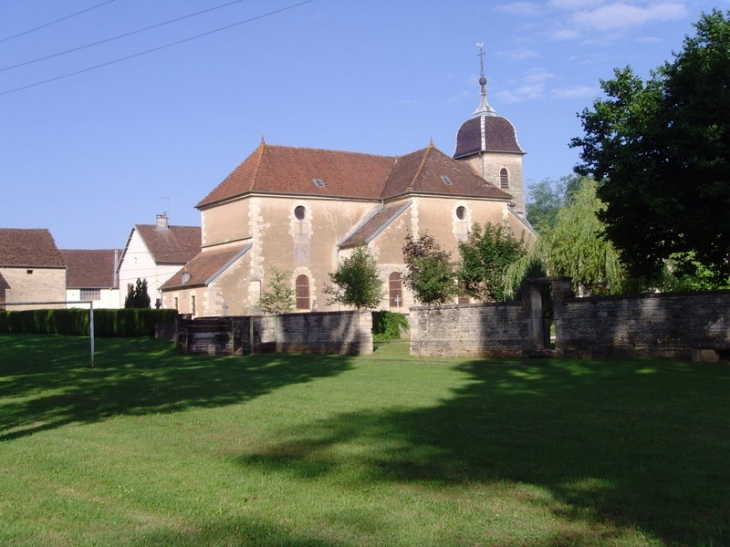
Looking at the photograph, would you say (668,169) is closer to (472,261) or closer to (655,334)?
(655,334)

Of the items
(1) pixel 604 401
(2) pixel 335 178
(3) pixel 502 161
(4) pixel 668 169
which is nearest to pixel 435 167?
(2) pixel 335 178

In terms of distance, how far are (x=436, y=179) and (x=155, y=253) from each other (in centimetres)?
2715

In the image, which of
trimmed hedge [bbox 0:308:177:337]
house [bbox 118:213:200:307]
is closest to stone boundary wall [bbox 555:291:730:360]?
trimmed hedge [bbox 0:308:177:337]

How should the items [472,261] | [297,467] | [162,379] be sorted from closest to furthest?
[297,467]
[162,379]
[472,261]

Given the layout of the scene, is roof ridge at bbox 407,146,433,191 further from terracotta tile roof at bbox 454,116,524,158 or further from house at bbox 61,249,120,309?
house at bbox 61,249,120,309

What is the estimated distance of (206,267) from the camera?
49656 millimetres

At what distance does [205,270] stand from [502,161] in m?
24.7

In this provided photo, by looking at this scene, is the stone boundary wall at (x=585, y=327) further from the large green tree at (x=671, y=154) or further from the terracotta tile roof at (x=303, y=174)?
the terracotta tile roof at (x=303, y=174)

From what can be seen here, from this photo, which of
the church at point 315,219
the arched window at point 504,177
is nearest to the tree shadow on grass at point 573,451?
the church at point 315,219

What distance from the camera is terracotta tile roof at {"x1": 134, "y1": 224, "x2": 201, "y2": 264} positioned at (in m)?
67.9

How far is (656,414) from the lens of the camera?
10.8 m

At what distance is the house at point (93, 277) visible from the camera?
3118 inches

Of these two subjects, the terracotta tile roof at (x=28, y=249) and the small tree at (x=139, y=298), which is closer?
the small tree at (x=139, y=298)

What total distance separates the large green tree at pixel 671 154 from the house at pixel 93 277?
210ft
